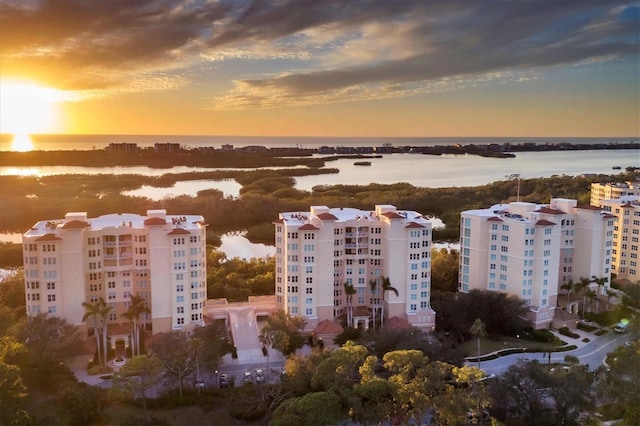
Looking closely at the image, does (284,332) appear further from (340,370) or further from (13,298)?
(13,298)

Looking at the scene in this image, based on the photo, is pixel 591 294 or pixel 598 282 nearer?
pixel 591 294

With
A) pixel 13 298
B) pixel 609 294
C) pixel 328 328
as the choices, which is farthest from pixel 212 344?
pixel 609 294

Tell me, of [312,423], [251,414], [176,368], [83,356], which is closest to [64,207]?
[83,356]

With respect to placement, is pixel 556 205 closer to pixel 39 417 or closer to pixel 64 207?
pixel 39 417

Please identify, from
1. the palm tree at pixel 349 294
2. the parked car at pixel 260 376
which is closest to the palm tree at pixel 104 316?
the parked car at pixel 260 376

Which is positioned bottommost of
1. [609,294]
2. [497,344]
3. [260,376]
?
[497,344]
